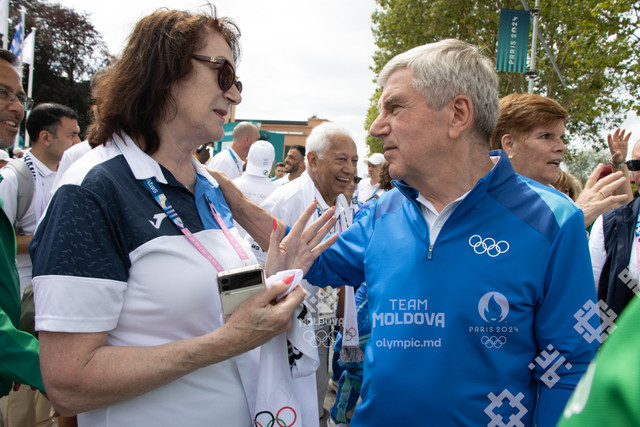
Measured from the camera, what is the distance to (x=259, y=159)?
6227mm

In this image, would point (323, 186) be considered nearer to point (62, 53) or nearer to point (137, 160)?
point (137, 160)

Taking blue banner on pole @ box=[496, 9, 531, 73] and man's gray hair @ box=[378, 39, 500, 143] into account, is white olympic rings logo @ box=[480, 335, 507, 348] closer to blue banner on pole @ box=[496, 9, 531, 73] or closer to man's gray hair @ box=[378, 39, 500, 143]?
man's gray hair @ box=[378, 39, 500, 143]

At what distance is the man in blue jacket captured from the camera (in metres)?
1.65

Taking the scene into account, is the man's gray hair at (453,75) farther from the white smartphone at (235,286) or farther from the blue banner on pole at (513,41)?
the blue banner on pole at (513,41)

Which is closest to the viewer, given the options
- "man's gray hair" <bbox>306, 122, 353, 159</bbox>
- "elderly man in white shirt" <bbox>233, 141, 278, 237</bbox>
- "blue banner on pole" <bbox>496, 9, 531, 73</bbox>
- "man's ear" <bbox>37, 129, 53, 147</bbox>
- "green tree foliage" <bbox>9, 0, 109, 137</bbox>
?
"man's ear" <bbox>37, 129, 53, 147</bbox>

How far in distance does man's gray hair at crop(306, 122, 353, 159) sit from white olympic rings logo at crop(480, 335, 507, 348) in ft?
10.1

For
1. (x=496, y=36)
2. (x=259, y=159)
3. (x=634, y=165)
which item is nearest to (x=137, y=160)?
(x=634, y=165)

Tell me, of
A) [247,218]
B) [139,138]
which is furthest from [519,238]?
[139,138]

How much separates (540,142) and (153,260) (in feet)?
8.38

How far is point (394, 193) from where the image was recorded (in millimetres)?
2229

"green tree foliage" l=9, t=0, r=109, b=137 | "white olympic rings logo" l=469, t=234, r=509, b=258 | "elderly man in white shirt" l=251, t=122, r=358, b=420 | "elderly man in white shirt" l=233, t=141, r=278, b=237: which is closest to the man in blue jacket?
"white olympic rings logo" l=469, t=234, r=509, b=258

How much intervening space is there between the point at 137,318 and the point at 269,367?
1.71ft

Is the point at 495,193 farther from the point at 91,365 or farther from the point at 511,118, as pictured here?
the point at 91,365

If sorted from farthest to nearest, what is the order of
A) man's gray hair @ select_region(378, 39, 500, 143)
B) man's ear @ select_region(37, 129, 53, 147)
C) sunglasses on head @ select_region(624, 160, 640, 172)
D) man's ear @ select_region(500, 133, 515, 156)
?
man's ear @ select_region(37, 129, 53, 147), sunglasses on head @ select_region(624, 160, 640, 172), man's ear @ select_region(500, 133, 515, 156), man's gray hair @ select_region(378, 39, 500, 143)
